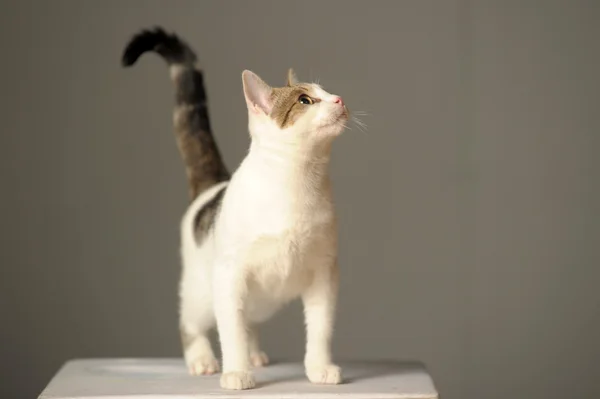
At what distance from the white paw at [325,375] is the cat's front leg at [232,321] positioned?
130mm

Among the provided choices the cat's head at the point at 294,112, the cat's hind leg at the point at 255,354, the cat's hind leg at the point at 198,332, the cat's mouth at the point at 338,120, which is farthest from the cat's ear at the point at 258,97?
the cat's hind leg at the point at 255,354

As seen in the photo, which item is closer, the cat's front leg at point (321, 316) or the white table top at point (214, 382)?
the white table top at point (214, 382)

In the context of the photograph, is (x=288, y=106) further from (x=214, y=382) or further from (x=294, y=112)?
(x=214, y=382)

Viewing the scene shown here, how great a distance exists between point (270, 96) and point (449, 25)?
54.4 inches

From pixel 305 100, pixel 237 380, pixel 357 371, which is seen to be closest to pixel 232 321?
pixel 237 380

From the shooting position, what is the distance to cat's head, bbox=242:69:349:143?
1970 millimetres

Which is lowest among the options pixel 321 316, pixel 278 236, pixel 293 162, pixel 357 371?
pixel 357 371

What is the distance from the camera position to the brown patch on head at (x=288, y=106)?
78.5 inches

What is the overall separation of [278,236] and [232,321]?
205 mm

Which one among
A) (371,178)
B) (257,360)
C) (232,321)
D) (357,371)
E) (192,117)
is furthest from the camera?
(371,178)

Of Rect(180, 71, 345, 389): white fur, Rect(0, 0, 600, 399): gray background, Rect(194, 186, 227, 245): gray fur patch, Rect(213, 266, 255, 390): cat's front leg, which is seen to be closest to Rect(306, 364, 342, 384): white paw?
Rect(180, 71, 345, 389): white fur

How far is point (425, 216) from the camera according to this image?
3.29m

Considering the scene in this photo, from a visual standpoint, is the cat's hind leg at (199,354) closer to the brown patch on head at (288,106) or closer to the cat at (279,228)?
the cat at (279,228)

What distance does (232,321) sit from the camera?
207 centimetres
